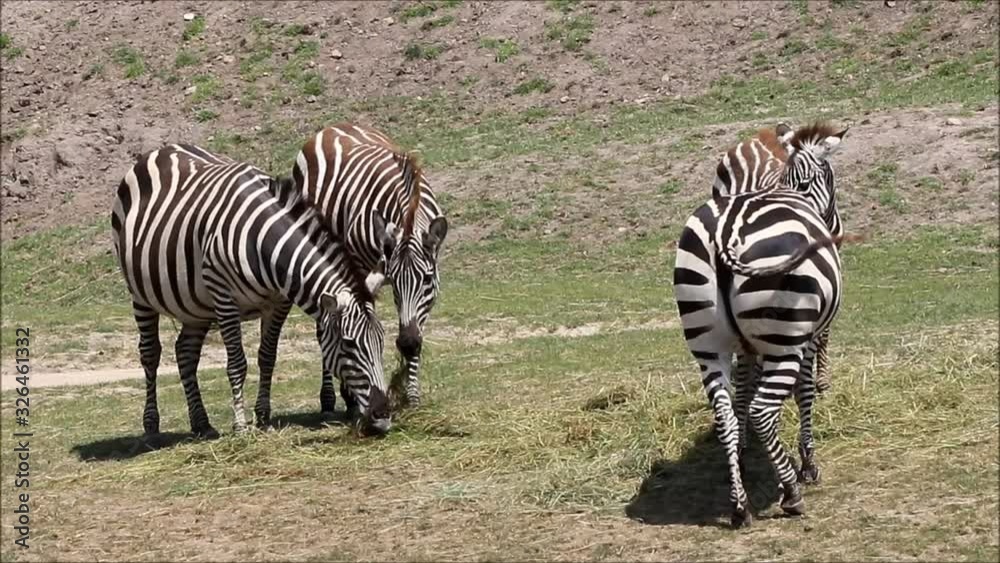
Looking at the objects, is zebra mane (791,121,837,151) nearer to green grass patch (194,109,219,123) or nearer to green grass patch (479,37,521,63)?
green grass patch (479,37,521,63)

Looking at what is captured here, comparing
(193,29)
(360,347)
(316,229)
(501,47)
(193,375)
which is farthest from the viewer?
(193,29)

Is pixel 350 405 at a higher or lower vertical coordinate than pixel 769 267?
lower

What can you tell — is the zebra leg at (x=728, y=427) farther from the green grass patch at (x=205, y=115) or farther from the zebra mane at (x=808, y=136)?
the green grass patch at (x=205, y=115)

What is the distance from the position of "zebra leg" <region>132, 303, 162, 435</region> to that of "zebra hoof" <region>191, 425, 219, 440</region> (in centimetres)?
50

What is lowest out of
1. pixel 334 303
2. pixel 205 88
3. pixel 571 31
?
pixel 334 303

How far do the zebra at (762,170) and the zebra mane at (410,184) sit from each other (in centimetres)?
258

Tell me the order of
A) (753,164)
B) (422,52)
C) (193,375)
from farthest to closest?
(422,52) → (193,375) → (753,164)

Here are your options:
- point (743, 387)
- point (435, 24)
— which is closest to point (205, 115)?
point (435, 24)

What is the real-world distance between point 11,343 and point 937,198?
14.0 meters

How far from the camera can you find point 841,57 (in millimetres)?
30469

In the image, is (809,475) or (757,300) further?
(809,475)

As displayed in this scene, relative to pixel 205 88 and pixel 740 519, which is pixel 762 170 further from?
pixel 205 88

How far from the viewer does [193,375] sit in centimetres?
1226

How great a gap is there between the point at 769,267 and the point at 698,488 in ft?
6.15
